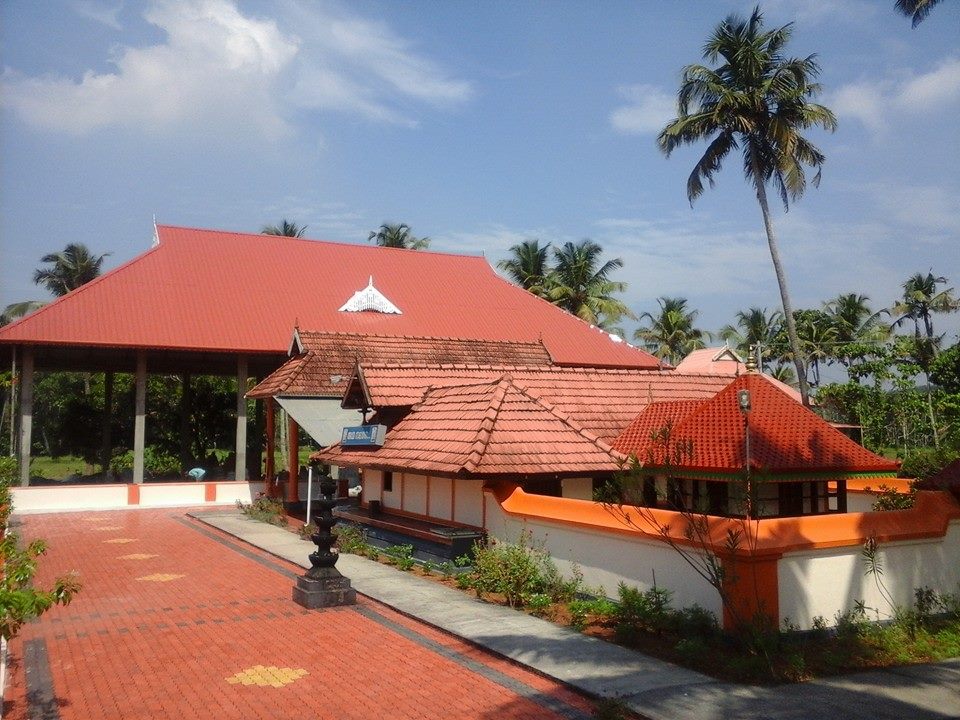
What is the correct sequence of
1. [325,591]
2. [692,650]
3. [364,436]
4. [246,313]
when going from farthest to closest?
[246,313], [364,436], [325,591], [692,650]

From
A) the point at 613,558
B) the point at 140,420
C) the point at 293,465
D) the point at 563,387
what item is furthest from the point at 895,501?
the point at 140,420

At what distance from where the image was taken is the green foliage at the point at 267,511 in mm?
21281

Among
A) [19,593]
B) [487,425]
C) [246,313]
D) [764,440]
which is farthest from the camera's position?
[246,313]

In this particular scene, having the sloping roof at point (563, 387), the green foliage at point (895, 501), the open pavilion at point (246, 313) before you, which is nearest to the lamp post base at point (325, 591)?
the sloping roof at point (563, 387)

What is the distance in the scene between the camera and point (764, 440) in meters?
13.2

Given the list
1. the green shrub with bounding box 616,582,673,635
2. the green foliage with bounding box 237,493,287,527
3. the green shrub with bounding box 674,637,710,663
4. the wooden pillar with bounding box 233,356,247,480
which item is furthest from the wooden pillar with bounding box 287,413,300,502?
the green shrub with bounding box 674,637,710,663

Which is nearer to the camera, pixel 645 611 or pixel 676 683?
pixel 676 683

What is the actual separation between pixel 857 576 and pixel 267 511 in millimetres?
16338

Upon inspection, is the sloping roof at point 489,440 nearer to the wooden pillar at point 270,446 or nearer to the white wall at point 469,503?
the white wall at point 469,503

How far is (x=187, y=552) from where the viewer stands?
55.0 feet

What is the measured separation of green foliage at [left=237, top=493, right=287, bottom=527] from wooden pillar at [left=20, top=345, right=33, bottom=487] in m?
6.20

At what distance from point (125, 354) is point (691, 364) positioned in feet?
71.8

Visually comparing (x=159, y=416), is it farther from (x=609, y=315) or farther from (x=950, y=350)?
(x=950, y=350)

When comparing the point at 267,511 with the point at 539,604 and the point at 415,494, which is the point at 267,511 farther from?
the point at 539,604
